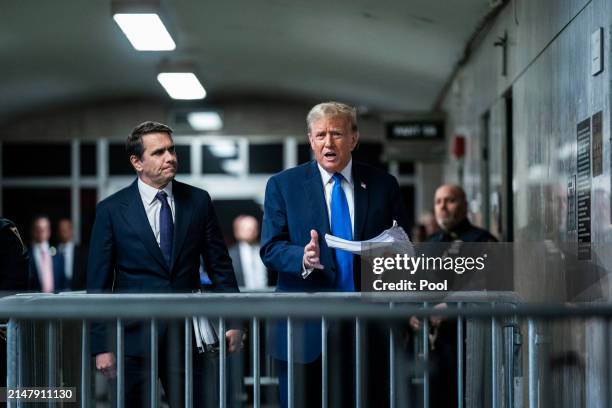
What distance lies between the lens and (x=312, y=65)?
16.1 m

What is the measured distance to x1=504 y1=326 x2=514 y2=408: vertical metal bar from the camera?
506 cm

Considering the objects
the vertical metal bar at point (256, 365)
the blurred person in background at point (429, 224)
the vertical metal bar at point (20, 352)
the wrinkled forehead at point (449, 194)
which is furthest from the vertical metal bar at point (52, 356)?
the blurred person in background at point (429, 224)

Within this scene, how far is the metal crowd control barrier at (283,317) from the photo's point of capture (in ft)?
13.1

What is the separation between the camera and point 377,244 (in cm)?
539

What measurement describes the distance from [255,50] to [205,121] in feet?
18.6

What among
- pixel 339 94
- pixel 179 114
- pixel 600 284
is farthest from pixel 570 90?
pixel 179 114

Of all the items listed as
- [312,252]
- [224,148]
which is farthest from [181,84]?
[312,252]

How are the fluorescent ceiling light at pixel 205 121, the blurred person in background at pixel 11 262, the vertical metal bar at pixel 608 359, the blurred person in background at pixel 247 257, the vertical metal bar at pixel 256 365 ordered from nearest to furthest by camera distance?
the vertical metal bar at pixel 608 359 → the vertical metal bar at pixel 256 365 → the blurred person in background at pixel 11 262 → the blurred person in background at pixel 247 257 → the fluorescent ceiling light at pixel 205 121

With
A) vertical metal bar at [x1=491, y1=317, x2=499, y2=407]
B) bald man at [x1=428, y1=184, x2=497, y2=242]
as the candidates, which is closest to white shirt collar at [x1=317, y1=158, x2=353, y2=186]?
vertical metal bar at [x1=491, y1=317, x2=499, y2=407]

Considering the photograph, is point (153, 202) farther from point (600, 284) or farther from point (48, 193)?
point (48, 193)

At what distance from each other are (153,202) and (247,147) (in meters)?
15.7

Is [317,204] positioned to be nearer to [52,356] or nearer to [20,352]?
[52,356]

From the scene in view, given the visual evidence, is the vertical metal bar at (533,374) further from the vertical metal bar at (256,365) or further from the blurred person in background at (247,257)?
the blurred person in background at (247,257)

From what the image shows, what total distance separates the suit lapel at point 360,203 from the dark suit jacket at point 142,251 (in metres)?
0.68
